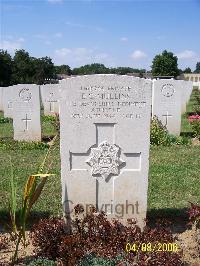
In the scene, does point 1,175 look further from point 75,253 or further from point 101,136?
point 75,253

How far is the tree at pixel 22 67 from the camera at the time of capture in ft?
161

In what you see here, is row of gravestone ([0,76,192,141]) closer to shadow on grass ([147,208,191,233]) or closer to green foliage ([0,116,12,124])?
green foliage ([0,116,12,124])

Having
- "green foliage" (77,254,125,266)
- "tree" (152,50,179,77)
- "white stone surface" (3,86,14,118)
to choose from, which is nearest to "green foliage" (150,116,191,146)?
"green foliage" (77,254,125,266)

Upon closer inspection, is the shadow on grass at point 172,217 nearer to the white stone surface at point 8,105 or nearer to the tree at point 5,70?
the white stone surface at point 8,105

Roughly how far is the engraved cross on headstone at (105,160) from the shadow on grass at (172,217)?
100cm

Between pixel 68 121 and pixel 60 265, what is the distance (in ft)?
4.83

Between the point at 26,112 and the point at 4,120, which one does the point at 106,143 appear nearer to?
the point at 26,112

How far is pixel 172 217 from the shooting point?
5.20 meters

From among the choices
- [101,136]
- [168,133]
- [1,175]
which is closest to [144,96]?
[101,136]

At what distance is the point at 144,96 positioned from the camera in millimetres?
4121

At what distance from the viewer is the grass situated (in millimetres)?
5637

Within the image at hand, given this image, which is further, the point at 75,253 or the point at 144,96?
the point at 144,96

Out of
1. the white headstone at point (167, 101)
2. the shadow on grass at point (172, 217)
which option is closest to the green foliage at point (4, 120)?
the white headstone at point (167, 101)
